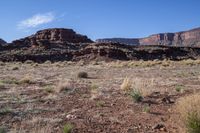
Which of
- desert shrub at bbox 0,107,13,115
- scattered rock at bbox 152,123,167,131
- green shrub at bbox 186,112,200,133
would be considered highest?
green shrub at bbox 186,112,200,133

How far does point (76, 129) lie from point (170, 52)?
87893 millimetres

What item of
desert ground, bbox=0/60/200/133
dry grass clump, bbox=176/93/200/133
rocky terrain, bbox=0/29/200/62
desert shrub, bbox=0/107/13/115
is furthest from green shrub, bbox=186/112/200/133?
rocky terrain, bbox=0/29/200/62

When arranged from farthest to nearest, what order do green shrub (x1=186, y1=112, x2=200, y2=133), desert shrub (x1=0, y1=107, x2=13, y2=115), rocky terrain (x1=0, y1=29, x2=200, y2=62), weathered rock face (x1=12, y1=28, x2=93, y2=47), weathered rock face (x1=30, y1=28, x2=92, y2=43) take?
weathered rock face (x1=30, y1=28, x2=92, y2=43)
weathered rock face (x1=12, y1=28, x2=93, y2=47)
rocky terrain (x1=0, y1=29, x2=200, y2=62)
desert shrub (x1=0, y1=107, x2=13, y2=115)
green shrub (x1=186, y1=112, x2=200, y2=133)

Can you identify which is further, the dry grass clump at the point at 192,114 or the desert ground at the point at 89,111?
the desert ground at the point at 89,111

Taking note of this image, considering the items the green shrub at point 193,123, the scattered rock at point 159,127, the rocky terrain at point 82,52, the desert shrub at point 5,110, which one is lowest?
the rocky terrain at point 82,52

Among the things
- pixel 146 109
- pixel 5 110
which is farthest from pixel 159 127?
pixel 5 110

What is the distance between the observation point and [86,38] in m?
138

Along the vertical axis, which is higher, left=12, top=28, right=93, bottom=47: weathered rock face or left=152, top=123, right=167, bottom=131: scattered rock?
left=152, top=123, right=167, bottom=131: scattered rock

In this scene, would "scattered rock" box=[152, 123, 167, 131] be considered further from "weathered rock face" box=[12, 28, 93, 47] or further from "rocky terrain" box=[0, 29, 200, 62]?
"weathered rock face" box=[12, 28, 93, 47]

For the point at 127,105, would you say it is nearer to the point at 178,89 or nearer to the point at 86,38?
the point at 178,89

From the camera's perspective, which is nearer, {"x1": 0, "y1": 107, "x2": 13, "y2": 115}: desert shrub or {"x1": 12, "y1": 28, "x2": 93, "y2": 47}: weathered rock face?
{"x1": 0, "y1": 107, "x2": 13, "y2": 115}: desert shrub

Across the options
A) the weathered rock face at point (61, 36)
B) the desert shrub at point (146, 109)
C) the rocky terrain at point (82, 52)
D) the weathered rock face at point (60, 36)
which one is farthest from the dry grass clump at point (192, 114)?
the weathered rock face at point (61, 36)

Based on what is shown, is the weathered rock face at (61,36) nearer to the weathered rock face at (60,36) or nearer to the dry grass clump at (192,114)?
the weathered rock face at (60,36)

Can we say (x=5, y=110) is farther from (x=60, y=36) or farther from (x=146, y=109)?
(x=60, y=36)
